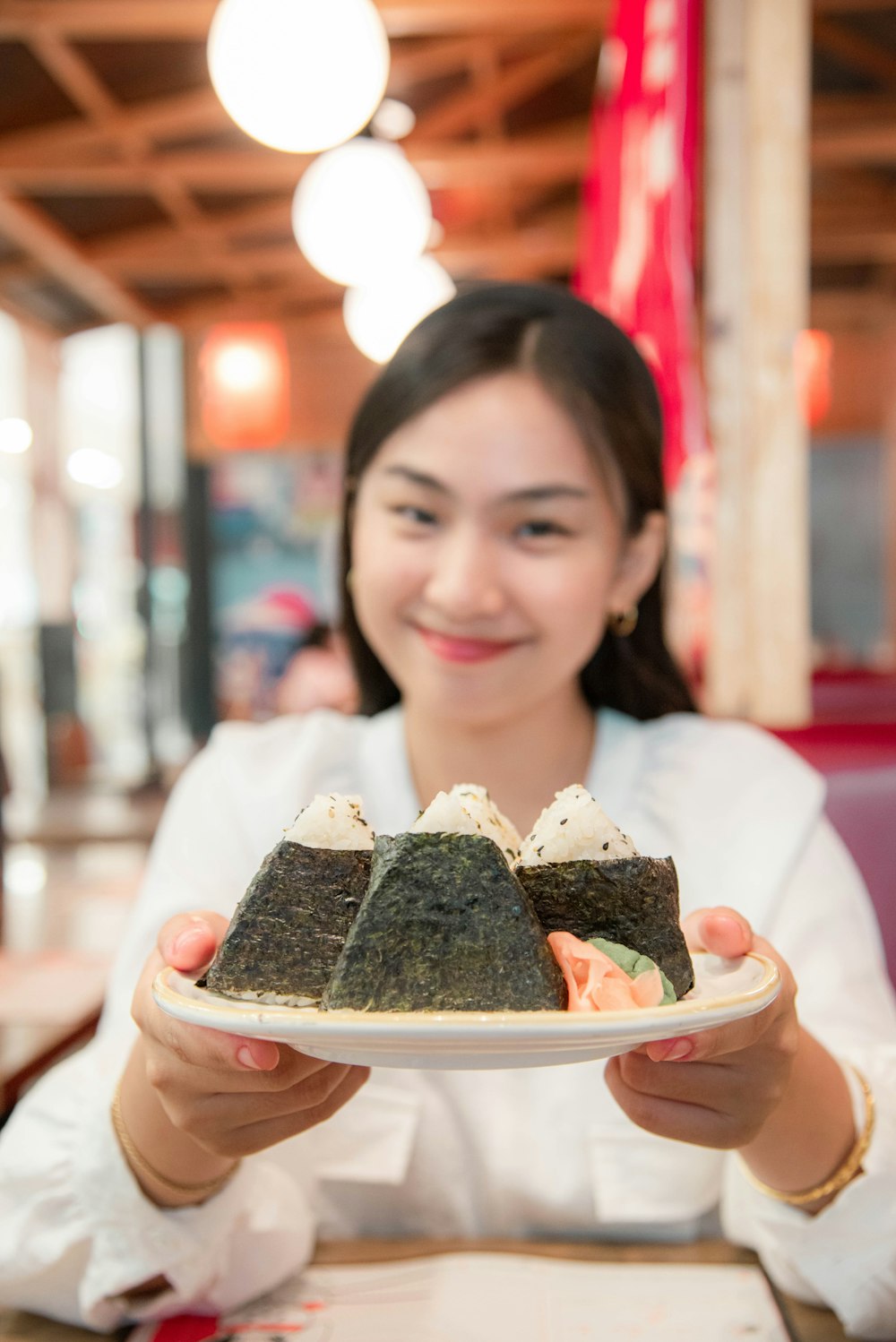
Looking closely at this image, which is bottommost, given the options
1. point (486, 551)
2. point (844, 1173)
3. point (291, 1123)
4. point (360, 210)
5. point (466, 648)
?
point (844, 1173)

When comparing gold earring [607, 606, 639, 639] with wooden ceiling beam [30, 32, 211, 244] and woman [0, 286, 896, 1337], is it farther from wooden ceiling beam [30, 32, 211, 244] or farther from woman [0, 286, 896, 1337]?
wooden ceiling beam [30, 32, 211, 244]

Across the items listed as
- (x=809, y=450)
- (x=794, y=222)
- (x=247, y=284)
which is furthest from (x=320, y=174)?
(x=809, y=450)

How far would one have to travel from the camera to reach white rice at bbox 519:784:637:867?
71 cm

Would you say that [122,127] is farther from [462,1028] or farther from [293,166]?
[462,1028]

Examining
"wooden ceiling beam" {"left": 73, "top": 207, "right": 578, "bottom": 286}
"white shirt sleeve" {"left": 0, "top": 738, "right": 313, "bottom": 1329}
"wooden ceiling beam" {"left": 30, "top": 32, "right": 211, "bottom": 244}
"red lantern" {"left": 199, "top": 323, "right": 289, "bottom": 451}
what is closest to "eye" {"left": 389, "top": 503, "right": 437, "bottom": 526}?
"white shirt sleeve" {"left": 0, "top": 738, "right": 313, "bottom": 1329}

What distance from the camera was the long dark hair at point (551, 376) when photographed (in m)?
1.37

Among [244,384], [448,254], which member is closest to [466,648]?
[244,384]

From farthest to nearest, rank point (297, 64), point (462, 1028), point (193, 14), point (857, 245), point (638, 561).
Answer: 1. point (857, 245)
2. point (193, 14)
3. point (297, 64)
4. point (638, 561)
5. point (462, 1028)

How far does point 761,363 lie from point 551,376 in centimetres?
104

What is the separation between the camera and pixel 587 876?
706mm

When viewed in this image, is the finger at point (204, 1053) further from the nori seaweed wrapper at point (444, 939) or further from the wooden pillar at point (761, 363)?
the wooden pillar at point (761, 363)

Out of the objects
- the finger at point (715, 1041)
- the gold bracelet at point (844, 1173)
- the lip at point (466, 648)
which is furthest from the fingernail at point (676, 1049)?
the lip at point (466, 648)

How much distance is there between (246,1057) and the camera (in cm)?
73

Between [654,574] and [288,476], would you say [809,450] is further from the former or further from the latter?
[654,574]
